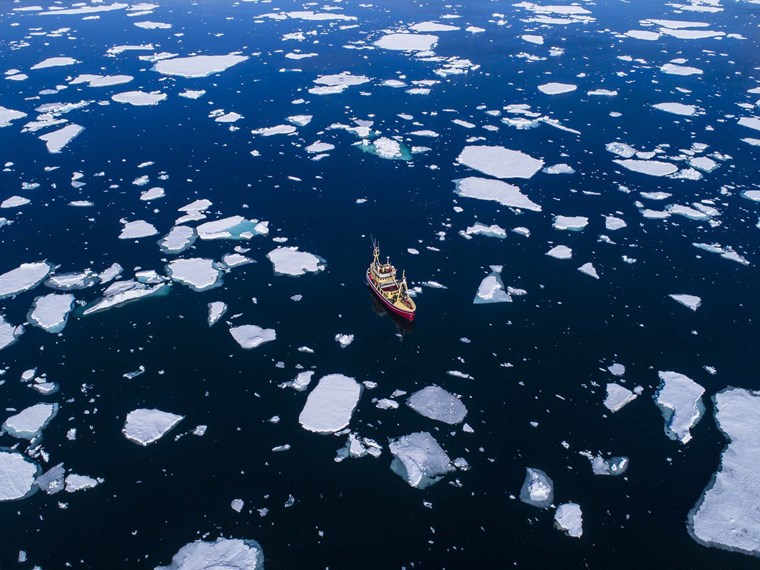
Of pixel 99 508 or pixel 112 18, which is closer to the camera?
pixel 99 508

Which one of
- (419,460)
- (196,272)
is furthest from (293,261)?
(419,460)

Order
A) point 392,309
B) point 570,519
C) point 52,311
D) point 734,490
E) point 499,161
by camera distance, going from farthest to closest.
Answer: point 499,161 → point 52,311 → point 392,309 → point 734,490 → point 570,519

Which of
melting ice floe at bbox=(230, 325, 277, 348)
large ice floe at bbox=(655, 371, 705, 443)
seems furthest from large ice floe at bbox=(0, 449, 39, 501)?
large ice floe at bbox=(655, 371, 705, 443)

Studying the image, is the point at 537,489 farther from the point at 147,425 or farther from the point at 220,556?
the point at 147,425

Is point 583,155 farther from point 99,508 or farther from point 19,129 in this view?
point 19,129


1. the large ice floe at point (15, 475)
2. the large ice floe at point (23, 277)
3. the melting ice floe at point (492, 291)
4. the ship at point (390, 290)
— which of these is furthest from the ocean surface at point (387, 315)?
the ship at point (390, 290)

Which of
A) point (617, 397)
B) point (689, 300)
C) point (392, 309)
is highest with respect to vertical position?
point (392, 309)

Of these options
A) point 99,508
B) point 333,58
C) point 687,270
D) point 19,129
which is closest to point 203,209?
point 99,508
